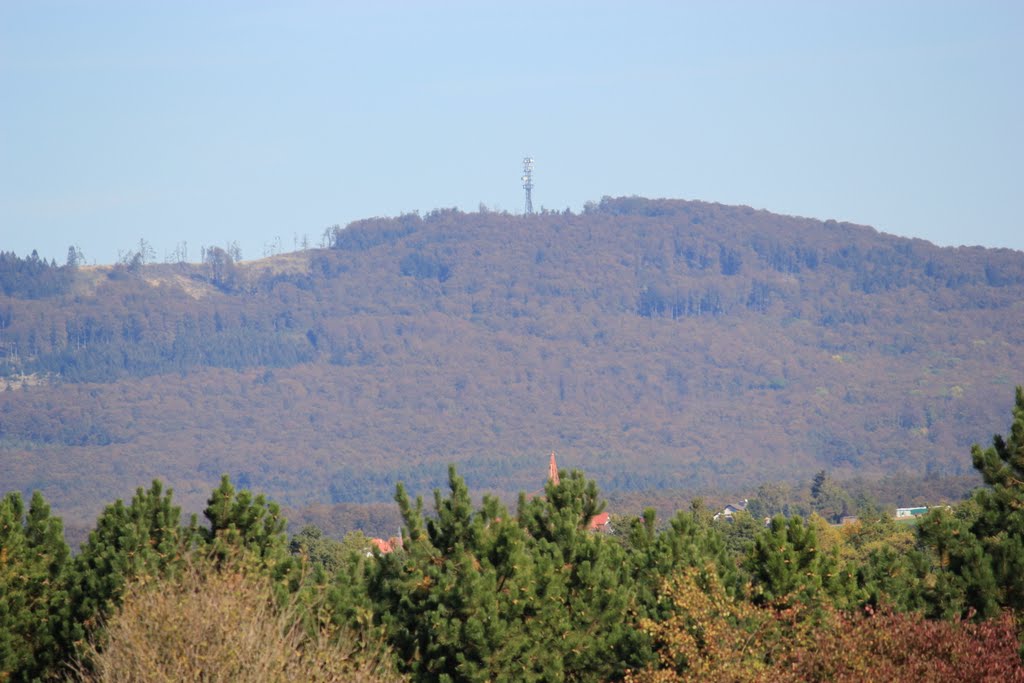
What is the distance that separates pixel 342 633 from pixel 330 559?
A: 5661 cm

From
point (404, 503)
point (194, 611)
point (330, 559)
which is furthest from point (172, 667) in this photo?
point (330, 559)

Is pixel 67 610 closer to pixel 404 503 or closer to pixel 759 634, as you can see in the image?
pixel 404 503

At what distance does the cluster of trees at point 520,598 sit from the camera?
1056 inches

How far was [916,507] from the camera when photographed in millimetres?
167375

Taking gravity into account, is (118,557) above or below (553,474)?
above

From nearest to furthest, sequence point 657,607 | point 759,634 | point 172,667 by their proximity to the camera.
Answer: point 172,667 < point 759,634 < point 657,607

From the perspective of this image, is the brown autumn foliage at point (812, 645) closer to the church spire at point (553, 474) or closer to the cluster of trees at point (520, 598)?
the cluster of trees at point (520, 598)

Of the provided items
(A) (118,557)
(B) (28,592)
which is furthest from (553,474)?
(A) (118,557)

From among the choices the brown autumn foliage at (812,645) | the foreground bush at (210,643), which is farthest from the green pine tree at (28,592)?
the brown autumn foliage at (812,645)

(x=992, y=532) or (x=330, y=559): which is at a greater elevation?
(x=992, y=532)

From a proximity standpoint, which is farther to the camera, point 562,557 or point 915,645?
point 562,557

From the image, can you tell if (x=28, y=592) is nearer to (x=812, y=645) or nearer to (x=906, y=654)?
(x=812, y=645)

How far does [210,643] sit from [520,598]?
7.59 metres

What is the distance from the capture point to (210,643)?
2656cm
